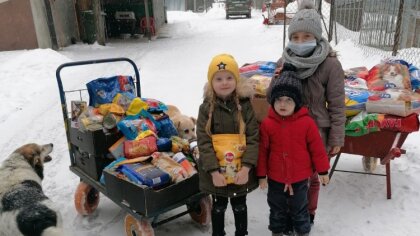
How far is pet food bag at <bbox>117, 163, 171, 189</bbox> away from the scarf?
1.41 metres

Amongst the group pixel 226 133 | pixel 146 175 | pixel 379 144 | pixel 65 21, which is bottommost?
pixel 379 144

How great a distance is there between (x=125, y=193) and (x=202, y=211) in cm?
86

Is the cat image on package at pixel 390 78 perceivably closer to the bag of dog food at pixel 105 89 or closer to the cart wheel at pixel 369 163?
the cart wheel at pixel 369 163

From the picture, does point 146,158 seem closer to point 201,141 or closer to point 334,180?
point 201,141

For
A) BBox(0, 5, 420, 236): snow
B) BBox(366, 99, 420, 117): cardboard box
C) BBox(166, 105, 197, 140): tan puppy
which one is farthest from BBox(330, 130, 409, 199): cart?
BBox(166, 105, 197, 140): tan puppy

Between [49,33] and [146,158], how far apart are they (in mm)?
12319

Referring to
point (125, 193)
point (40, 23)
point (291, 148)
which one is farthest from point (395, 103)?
point (40, 23)

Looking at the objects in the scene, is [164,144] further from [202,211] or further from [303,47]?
[303,47]

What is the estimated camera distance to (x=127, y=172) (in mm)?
3133

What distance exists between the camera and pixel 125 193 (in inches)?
123

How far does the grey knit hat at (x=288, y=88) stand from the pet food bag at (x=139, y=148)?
4.03 feet

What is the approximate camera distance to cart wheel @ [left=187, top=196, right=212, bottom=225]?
3.57 m

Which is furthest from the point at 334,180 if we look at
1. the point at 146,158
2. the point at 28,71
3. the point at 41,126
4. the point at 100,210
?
the point at 28,71

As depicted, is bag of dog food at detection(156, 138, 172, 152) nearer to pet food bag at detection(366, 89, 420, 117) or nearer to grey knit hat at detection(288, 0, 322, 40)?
grey knit hat at detection(288, 0, 322, 40)
